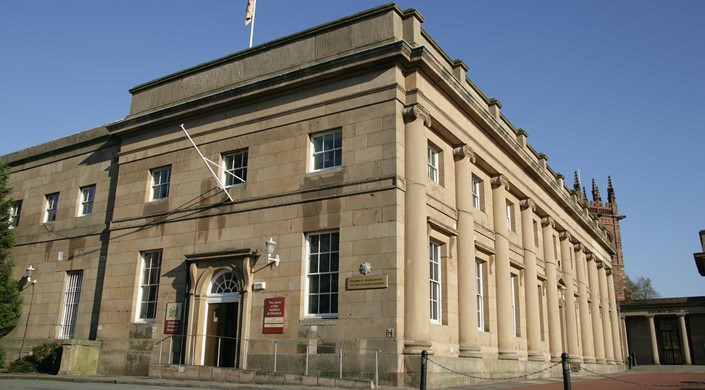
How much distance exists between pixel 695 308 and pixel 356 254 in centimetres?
3894

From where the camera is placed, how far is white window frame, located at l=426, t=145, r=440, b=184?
20469 millimetres

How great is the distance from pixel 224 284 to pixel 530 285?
13.9m

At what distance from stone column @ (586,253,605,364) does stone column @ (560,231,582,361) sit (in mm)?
4089

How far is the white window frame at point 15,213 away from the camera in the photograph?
2784 cm

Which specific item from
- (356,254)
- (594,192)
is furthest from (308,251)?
(594,192)

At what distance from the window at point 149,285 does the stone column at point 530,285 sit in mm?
15376

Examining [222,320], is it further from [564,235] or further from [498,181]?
[564,235]

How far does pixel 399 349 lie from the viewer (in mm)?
16047

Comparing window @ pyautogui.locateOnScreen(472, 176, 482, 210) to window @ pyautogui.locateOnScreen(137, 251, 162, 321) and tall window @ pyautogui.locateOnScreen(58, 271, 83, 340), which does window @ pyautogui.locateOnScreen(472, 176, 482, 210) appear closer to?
window @ pyautogui.locateOnScreen(137, 251, 162, 321)

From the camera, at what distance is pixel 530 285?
26.8 m

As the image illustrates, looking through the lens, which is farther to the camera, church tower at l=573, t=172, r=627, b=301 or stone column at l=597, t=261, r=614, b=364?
church tower at l=573, t=172, r=627, b=301

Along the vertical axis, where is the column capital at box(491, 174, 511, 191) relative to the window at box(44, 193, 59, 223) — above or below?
above

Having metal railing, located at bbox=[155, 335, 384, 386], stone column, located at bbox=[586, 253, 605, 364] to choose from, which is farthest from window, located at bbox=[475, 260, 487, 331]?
stone column, located at bbox=[586, 253, 605, 364]

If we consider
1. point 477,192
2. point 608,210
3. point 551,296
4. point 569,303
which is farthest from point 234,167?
point 608,210
